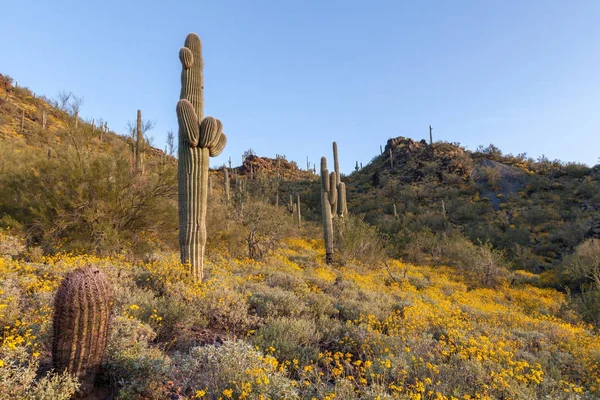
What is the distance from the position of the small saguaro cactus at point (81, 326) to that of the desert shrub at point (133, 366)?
0.16 m

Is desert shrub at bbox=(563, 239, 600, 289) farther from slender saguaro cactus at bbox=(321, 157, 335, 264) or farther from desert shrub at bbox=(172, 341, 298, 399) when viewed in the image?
desert shrub at bbox=(172, 341, 298, 399)

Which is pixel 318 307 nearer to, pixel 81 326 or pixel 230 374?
pixel 230 374

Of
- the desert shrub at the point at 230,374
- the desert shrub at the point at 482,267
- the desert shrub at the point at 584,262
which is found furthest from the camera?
the desert shrub at the point at 482,267

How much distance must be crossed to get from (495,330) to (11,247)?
9540 millimetres

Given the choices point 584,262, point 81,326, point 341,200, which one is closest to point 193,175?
point 81,326

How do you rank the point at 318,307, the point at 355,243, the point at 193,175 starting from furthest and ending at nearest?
1. the point at 355,243
2. the point at 193,175
3. the point at 318,307

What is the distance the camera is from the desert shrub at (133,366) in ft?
9.21

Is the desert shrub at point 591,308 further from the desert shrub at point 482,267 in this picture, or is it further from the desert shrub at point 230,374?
the desert shrub at point 230,374

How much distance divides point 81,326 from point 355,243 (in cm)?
1234

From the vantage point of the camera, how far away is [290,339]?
411 centimetres

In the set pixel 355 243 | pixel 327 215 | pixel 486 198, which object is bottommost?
pixel 355 243

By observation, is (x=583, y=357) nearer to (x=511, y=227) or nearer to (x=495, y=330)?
(x=495, y=330)

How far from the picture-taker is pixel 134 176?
30.4 ft

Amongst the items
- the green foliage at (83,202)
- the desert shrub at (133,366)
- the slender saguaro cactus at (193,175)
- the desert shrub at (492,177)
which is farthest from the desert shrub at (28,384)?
the desert shrub at (492,177)
